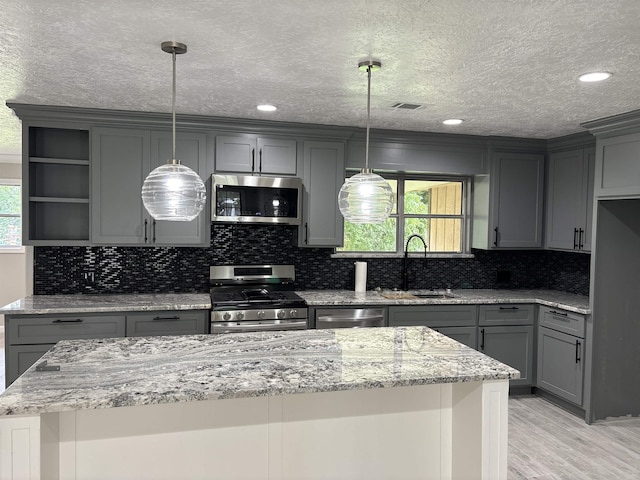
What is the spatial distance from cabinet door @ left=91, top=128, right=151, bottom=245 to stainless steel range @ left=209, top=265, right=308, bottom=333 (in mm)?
804

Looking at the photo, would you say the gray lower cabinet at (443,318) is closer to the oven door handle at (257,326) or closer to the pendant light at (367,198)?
the oven door handle at (257,326)

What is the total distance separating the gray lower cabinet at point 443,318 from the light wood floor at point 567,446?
2.41ft

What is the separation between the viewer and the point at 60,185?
4.10 meters

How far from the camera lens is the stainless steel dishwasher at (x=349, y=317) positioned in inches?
156

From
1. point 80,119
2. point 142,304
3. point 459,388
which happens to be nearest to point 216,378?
point 459,388

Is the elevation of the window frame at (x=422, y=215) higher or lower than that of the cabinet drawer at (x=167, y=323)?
higher

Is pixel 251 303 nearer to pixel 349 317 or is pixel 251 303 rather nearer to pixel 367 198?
pixel 349 317

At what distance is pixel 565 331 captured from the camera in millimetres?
4086

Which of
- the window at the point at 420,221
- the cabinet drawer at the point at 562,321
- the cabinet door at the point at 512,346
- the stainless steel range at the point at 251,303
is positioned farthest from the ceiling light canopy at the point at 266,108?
the cabinet drawer at the point at 562,321

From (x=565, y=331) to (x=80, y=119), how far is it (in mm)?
4288

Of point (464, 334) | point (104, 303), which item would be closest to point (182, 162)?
point (104, 303)

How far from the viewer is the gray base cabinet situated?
341 centimetres

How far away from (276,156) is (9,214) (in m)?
4.62

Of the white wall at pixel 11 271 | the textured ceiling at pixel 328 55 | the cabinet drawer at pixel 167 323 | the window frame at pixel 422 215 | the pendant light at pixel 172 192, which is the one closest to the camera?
the textured ceiling at pixel 328 55
